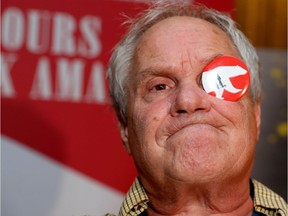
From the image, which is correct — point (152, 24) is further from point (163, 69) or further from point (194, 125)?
point (194, 125)

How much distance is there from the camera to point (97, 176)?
2.25 m

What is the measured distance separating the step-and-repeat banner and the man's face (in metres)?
0.60

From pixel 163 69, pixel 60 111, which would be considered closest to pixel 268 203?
pixel 163 69

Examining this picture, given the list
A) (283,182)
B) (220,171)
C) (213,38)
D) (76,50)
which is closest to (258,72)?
(213,38)

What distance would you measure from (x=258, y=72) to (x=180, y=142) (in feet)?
1.16

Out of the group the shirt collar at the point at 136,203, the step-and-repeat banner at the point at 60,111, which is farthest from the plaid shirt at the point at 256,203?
the step-and-repeat banner at the point at 60,111

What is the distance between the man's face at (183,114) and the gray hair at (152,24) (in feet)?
0.09

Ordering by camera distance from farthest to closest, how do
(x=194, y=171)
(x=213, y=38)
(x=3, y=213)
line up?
(x=3, y=213), (x=213, y=38), (x=194, y=171)

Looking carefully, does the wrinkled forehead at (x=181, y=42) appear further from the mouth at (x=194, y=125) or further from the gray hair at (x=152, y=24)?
the mouth at (x=194, y=125)

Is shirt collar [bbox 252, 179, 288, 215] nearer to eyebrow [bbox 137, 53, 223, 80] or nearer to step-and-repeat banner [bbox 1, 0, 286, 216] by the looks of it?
eyebrow [bbox 137, 53, 223, 80]

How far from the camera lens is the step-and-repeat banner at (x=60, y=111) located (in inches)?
85.3

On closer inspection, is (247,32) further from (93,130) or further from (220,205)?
(220,205)

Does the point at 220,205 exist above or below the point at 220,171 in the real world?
below

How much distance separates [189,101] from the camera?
147 centimetres
